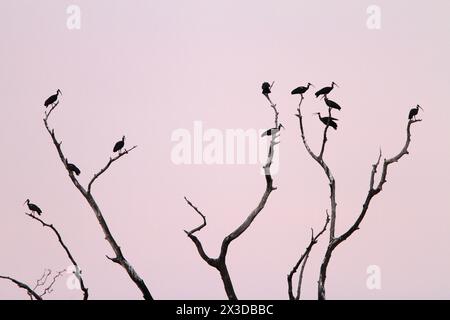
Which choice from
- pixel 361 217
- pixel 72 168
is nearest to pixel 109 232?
pixel 72 168

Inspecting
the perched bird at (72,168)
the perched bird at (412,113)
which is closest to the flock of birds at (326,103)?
the perched bird at (412,113)

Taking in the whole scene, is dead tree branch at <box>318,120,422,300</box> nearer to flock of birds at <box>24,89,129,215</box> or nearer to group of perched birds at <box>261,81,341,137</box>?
group of perched birds at <box>261,81,341,137</box>

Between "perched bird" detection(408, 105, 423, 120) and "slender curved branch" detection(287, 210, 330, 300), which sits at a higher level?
"perched bird" detection(408, 105, 423, 120)

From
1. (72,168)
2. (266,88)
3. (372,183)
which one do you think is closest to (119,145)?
(72,168)

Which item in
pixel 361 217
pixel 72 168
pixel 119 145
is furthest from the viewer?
pixel 119 145

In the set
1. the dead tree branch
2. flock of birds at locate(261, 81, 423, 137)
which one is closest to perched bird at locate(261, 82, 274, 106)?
flock of birds at locate(261, 81, 423, 137)

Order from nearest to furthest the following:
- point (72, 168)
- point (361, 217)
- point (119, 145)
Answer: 1. point (361, 217)
2. point (72, 168)
3. point (119, 145)

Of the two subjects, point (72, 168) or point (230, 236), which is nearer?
point (230, 236)

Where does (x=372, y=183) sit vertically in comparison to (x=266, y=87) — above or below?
below

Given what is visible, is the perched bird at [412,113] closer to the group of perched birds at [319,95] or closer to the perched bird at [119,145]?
the group of perched birds at [319,95]

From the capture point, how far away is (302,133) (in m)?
8.45

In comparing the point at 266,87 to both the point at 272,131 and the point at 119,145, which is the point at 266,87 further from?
the point at 119,145
